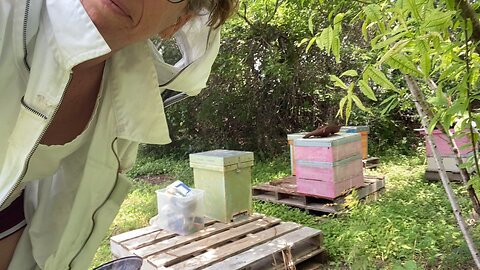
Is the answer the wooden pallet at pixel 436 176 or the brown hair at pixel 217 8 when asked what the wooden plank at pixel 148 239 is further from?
the wooden pallet at pixel 436 176

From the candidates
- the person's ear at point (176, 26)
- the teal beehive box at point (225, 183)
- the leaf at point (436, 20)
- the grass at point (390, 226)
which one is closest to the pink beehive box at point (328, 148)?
the grass at point (390, 226)

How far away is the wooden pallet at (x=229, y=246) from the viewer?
96.3 inches

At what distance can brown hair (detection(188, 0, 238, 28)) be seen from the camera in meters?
0.77

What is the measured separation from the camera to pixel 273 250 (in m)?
2.56

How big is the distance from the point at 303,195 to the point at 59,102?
3520 mm

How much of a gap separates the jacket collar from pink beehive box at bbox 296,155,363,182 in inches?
129

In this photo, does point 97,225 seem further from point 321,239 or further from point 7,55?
point 321,239

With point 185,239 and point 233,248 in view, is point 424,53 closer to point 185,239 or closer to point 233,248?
point 233,248

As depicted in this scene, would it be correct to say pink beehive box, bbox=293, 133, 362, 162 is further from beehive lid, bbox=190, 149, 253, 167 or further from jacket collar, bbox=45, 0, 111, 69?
jacket collar, bbox=45, 0, 111, 69

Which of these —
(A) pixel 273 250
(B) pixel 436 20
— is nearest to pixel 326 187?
(A) pixel 273 250

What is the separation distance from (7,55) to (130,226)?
332 centimetres

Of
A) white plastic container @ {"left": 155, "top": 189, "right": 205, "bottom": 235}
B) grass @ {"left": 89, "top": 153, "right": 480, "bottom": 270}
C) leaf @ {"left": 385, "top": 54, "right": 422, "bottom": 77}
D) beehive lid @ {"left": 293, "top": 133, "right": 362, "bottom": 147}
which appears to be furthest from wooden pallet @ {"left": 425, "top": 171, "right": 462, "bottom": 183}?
leaf @ {"left": 385, "top": 54, "right": 422, "bottom": 77}

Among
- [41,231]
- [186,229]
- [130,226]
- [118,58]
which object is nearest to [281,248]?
[186,229]

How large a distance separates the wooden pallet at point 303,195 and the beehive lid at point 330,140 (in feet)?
1.69
